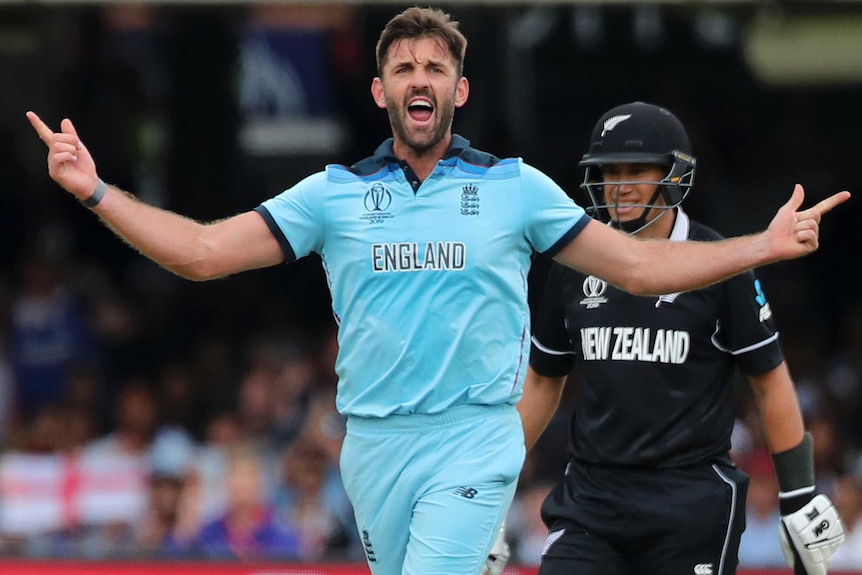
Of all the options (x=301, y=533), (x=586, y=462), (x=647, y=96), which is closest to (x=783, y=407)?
(x=586, y=462)

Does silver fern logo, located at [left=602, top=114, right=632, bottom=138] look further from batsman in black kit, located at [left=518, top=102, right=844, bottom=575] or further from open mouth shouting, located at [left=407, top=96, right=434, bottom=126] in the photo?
open mouth shouting, located at [left=407, top=96, right=434, bottom=126]

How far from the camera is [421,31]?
15.6 ft

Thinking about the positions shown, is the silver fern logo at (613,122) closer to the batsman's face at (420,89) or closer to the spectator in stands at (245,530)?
the batsman's face at (420,89)

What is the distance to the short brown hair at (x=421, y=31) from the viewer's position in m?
4.75

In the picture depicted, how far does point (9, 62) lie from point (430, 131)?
26.3 feet

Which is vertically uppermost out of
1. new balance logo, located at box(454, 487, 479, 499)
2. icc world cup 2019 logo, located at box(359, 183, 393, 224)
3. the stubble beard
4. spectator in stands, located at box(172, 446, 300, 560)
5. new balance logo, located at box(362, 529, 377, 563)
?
the stubble beard

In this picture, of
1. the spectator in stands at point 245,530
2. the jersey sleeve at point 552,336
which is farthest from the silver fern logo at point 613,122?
the spectator in stands at point 245,530

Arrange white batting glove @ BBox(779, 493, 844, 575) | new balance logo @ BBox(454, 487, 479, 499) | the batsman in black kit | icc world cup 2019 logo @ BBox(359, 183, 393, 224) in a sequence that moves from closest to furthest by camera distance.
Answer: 1. new balance logo @ BBox(454, 487, 479, 499)
2. icc world cup 2019 logo @ BBox(359, 183, 393, 224)
3. the batsman in black kit
4. white batting glove @ BBox(779, 493, 844, 575)

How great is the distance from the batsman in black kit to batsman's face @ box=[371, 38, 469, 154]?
90 centimetres

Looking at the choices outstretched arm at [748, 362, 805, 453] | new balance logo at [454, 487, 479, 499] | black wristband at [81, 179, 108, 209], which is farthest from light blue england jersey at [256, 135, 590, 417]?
outstretched arm at [748, 362, 805, 453]

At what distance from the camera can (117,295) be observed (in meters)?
11.6

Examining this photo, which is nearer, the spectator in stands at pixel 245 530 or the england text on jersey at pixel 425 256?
the england text on jersey at pixel 425 256

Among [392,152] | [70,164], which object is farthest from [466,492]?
→ [70,164]

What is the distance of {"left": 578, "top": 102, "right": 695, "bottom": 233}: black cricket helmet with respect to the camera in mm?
5441
